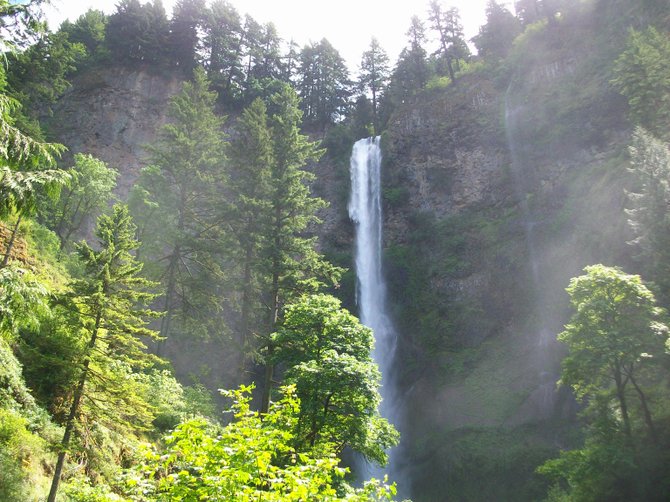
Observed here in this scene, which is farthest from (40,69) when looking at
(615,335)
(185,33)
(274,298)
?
(615,335)

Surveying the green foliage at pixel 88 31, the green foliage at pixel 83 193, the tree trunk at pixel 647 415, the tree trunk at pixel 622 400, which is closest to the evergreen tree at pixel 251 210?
the green foliage at pixel 83 193

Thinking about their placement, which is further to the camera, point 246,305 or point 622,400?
point 246,305

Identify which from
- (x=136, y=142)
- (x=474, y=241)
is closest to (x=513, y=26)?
(x=474, y=241)

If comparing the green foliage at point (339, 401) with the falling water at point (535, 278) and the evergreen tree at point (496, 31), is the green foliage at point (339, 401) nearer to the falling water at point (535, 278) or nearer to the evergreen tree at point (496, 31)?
the falling water at point (535, 278)

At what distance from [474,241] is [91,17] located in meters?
48.2

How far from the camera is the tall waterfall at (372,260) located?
103 feet

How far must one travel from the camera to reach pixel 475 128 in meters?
37.1

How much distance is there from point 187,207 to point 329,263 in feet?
26.7

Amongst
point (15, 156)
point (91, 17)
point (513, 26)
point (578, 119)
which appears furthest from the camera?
point (91, 17)

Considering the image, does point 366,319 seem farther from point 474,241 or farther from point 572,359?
point 572,359

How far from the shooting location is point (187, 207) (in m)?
23.2

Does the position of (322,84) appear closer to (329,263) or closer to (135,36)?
(135,36)

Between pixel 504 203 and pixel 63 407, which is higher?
pixel 504 203

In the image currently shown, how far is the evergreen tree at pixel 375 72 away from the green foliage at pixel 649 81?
25774 mm
